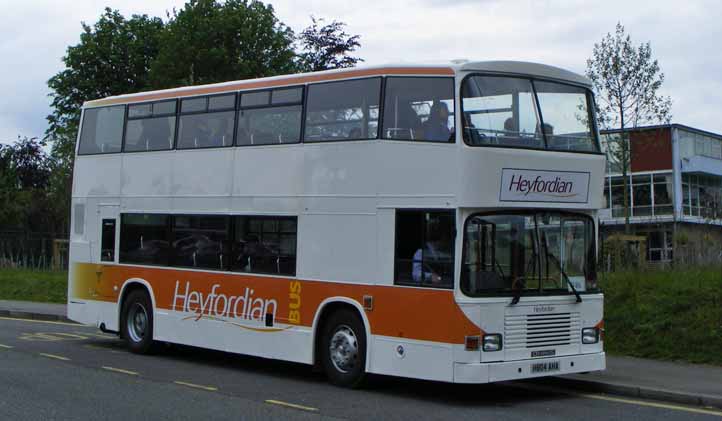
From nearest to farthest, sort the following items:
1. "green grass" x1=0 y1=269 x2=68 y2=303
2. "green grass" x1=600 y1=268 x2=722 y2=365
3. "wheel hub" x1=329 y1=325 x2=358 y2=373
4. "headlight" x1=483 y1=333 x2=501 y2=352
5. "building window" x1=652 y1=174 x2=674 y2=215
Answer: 1. "headlight" x1=483 y1=333 x2=501 y2=352
2. "wheel hub" x1=329 y1=325 x2=358 y2=373
3. "green grass" x1=600 y1=268 x2=722 y2=365
4. "green grass" x1=0 y1=269 x2=68 y2=303
5. "building window" x1=652 y1=174 x2=674 y2=215

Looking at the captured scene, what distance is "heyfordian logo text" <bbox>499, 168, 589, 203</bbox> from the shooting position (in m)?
12.0

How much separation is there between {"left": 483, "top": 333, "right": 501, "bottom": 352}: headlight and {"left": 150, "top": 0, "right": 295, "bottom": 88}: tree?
93.0 feet

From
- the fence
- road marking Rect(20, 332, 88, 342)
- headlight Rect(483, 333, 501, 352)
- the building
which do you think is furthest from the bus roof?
the building

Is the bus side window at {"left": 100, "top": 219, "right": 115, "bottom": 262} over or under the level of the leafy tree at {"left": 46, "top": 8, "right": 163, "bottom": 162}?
under

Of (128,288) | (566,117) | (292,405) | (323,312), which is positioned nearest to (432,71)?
(566,117)

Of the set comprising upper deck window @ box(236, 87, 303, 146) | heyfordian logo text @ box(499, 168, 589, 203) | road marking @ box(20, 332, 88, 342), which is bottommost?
road marking @ box(20, 332, 88, 342)

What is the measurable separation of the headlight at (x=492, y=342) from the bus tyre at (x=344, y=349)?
6.05ft

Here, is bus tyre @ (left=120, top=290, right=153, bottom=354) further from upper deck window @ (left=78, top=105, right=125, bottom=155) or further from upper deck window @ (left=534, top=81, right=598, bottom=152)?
upper deck window @ (left=534, top=81, right=598, bottom=152)

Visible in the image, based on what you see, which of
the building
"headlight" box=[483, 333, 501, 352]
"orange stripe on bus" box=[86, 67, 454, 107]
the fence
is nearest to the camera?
"headlight" box=[483, 333, 501, 352]

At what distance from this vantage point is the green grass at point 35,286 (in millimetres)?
30078

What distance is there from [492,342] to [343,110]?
3843 mm

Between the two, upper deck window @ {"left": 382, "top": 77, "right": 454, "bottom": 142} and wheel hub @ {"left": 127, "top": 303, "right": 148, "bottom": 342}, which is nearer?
upper deck window @ {"left": 382, "top": 77, "right": 454, "bottom": 142}

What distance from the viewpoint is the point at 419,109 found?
1238cm

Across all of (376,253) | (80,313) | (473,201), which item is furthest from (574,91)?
(80,313)
